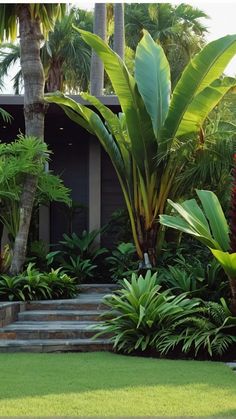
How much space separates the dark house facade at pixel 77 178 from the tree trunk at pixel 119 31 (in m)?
7.52

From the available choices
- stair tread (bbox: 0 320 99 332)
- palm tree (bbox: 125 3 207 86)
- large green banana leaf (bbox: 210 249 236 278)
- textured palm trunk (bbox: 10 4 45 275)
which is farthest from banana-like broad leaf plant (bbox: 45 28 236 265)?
palm tree (bbox: 125 3 207 86)

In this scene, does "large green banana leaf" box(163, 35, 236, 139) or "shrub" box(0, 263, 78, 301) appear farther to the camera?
"shrub" box(0, 263, 78, 301)

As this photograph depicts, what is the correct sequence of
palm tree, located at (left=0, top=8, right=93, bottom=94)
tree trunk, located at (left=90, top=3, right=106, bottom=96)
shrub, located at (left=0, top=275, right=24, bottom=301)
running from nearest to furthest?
shrub, located at (left=0, top=275, right=24, bottom=301)
tree trunk, located at (left=90, top=3, right=106, bottom=96)
palm tree, located at (left=0, top=8, right=93, bottom=94)

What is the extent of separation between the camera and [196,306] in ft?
29.9

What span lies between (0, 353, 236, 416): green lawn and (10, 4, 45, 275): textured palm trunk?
401 cm

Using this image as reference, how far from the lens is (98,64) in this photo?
20984 mm

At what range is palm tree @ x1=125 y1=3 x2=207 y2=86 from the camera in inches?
1152

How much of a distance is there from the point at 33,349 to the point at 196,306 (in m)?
2.43

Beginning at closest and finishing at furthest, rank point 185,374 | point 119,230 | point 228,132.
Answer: point 185,374
point 228,132
point 119,230

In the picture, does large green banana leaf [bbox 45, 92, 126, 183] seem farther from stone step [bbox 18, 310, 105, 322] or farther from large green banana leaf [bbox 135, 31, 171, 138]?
stone step [bbox 18, 310, 105, 322]

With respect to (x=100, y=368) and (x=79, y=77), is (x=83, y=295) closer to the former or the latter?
(x=100, y=368)

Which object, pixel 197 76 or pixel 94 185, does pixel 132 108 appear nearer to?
pixel 197 76

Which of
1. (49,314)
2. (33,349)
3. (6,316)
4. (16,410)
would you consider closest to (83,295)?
(49,314)

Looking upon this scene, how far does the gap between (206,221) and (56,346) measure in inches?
111
